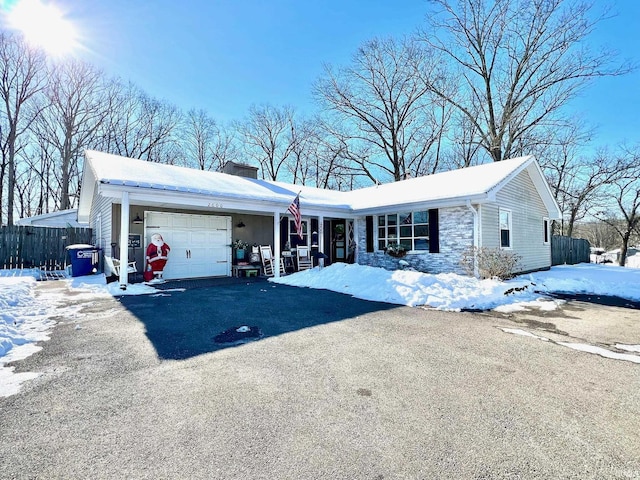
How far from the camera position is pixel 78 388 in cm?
271

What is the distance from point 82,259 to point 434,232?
1132 centimetres

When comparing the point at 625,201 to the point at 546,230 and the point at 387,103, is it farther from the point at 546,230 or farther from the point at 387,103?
the point at 387,103

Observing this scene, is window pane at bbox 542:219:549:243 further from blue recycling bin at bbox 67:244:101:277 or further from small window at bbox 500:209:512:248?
blue recycling bin at bbox 67:244:101:277

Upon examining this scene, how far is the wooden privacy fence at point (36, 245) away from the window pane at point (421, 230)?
12936 mm

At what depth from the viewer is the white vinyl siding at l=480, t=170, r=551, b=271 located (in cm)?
987

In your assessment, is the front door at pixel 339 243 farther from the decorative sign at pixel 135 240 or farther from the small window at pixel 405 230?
the decorative sign at pixel 135 240

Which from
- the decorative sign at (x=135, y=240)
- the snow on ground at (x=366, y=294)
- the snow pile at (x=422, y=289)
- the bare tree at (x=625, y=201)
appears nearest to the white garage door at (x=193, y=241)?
the decorative sign at (x=135, y=240)

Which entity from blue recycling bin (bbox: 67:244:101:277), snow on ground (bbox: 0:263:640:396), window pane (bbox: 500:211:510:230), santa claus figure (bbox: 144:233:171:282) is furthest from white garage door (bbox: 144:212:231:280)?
window pane (bbox: 500:211:510:230)

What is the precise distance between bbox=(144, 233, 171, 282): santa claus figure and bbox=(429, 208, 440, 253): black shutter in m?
8.20

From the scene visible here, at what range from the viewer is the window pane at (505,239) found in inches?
410

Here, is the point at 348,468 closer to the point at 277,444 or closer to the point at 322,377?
the point at 277,444

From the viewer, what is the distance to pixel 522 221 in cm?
1151

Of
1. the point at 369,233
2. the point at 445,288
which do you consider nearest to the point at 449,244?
the point at 369,233

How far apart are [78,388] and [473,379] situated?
3.50m
